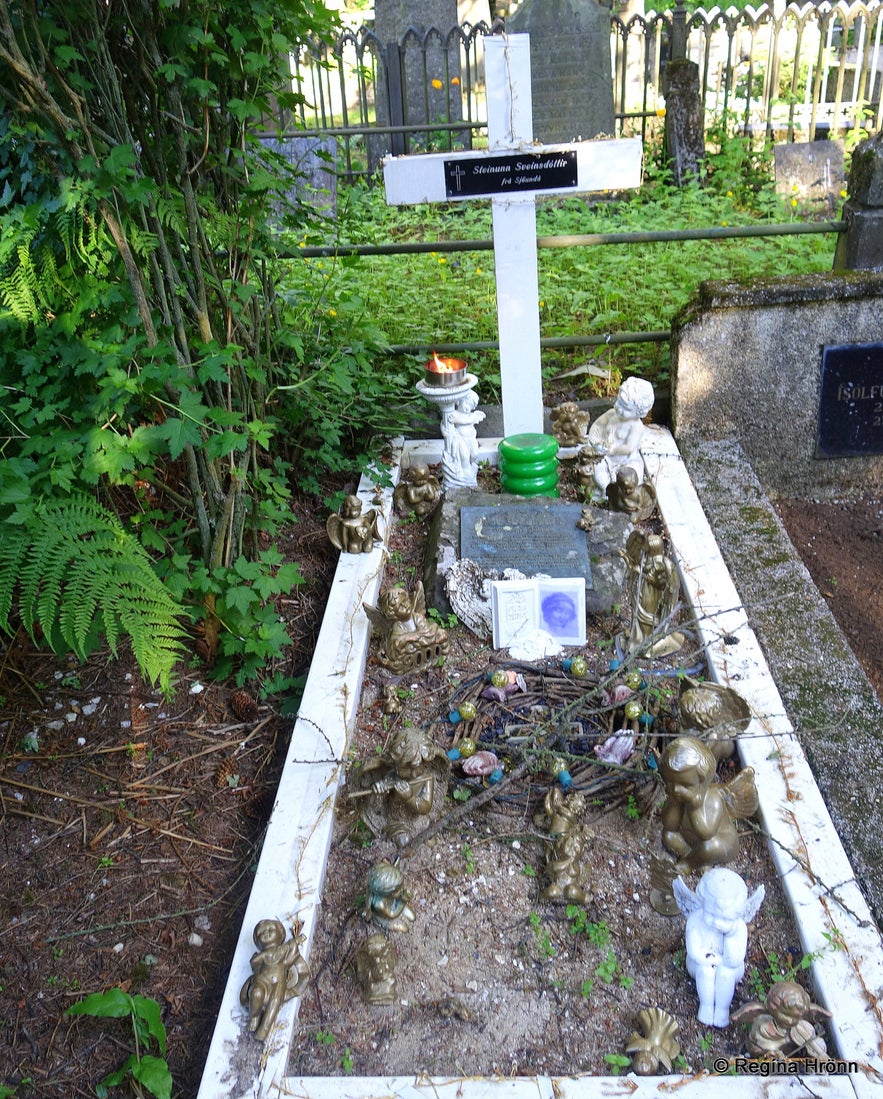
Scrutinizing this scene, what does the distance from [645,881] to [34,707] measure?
81.3 inches

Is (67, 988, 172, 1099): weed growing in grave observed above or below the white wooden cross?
below

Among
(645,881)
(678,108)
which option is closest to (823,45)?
(678,108)

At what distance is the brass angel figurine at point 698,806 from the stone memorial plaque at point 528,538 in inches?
45.7

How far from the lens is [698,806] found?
2252 millimetres

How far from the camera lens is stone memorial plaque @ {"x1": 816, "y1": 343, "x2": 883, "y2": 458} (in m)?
4.54

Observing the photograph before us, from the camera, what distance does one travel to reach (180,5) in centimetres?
270

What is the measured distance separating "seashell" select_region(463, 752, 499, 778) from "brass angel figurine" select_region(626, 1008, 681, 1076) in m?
0.81

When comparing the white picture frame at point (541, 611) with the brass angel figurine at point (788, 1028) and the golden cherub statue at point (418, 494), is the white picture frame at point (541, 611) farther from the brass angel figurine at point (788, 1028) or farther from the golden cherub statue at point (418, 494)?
the brass angel figurine at point (788, 1028)

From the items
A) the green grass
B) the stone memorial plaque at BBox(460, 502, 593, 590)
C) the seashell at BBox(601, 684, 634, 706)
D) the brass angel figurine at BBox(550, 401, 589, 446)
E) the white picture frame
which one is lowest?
the seashell at BBox(601, 684, 634, 706)

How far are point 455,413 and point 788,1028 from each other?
9.04 feet

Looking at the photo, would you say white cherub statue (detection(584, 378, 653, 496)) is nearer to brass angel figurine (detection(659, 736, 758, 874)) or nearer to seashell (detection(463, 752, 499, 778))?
seashell (detection(463, 752, 499, 778))

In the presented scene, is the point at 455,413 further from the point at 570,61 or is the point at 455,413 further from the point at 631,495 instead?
the point at 570,61

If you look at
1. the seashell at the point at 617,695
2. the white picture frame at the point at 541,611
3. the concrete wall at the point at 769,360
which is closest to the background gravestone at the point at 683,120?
the concrete wall at the point at 769,360

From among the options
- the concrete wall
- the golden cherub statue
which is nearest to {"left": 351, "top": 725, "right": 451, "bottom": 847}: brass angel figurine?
the golden cherub statue
